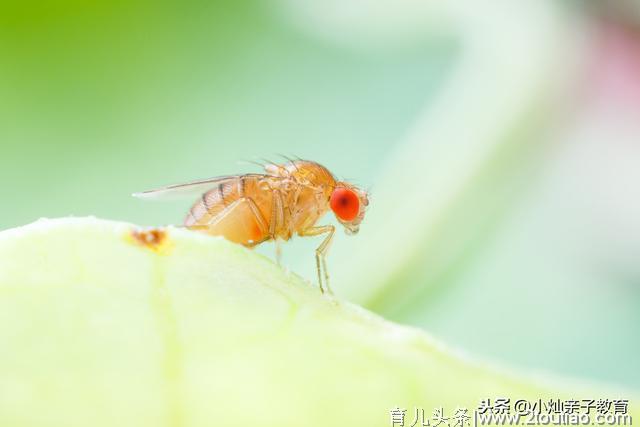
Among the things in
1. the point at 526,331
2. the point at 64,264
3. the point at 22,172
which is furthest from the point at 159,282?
the point at 526,331

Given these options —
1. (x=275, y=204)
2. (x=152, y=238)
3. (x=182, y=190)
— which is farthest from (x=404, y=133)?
(x=152, y=238)

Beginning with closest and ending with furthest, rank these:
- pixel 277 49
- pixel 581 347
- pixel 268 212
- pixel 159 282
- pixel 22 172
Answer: pixel 159 282, pixel 268 212, pixel 22 172, pixel 581 347, pixel 277 49

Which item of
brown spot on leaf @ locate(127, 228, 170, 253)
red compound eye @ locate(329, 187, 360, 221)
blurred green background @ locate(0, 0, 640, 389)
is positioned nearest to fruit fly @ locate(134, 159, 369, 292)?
red compound eye @ locate(329, 187, 360, 221)

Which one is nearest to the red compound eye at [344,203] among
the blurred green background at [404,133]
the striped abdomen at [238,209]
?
the striped abdomen at [238,209]

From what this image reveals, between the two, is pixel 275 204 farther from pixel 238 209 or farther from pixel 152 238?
pixel 152 238

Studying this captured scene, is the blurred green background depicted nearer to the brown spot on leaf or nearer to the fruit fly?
the fruit fly

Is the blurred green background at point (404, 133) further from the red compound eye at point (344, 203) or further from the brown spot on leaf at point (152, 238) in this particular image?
the brown spot on leaf at point (152, 238)

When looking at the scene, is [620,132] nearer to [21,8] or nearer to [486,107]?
[486,107]
